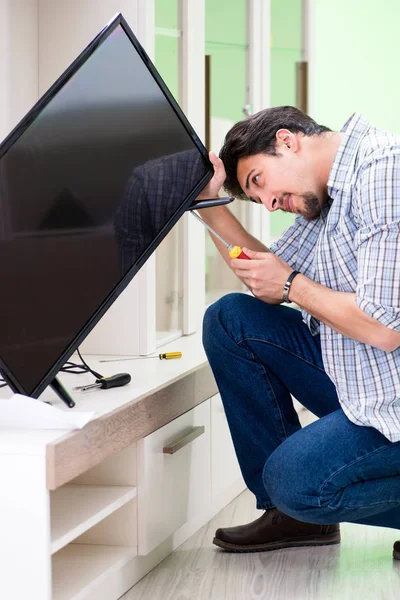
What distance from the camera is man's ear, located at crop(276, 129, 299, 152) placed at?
1703mm

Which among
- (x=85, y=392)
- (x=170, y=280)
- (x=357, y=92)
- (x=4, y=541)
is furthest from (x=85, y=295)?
(x=357, y=92)

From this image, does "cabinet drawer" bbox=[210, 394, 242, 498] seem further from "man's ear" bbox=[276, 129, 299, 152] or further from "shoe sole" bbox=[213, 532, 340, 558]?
"man's ear" bbox=[276, 129, 299, 152]

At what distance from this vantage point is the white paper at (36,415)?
1.39 m

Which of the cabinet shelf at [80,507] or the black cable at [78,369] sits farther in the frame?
the black cable at [78,369]

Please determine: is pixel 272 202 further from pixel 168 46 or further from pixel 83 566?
pixel 168 46

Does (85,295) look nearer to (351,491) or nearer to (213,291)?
(351,491)

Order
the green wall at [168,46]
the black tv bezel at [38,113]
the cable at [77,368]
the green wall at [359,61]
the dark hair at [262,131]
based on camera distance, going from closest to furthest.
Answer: the black tv bezel at [38,113] < the dark hair at [262,131] < the cable at [77,368] < the green wall at [168,46] < the green wall at [359,61]

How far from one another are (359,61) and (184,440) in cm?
379

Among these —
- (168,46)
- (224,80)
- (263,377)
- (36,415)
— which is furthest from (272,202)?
(224,80)

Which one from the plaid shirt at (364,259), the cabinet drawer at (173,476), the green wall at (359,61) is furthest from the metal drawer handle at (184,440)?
the green wall at (359,61)

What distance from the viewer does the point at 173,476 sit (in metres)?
1.84

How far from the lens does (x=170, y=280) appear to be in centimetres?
247

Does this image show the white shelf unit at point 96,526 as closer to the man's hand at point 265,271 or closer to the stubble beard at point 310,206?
the man's hand at point 265,271

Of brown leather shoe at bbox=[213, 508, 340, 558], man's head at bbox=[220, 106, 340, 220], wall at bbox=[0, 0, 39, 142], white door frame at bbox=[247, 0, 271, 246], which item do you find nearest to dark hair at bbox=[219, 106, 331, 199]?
man's head at bbox=[220, 106, 340, 220]
